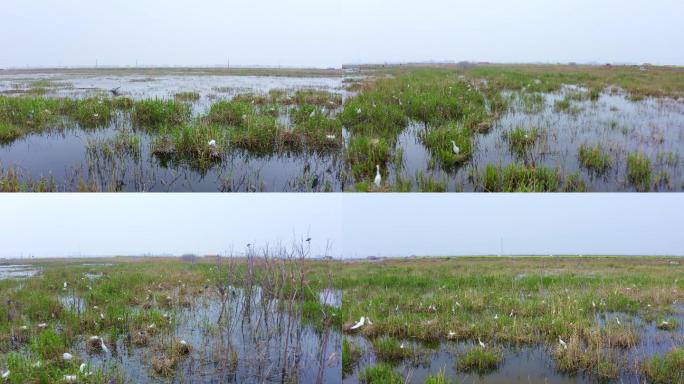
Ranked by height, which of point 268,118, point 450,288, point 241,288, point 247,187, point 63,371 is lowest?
point 450,288

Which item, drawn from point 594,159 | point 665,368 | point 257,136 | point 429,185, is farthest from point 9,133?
point 665,368

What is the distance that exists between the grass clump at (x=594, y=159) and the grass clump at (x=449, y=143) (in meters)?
1.24

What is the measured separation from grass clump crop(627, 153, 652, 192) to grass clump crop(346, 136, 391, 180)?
2.52 m

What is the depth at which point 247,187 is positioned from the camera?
4883 mm

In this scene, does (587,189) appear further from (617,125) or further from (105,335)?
(105,335)

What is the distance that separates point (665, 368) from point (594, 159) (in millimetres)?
2698

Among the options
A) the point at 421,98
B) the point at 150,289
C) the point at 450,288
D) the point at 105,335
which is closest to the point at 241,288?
the point at 105,335

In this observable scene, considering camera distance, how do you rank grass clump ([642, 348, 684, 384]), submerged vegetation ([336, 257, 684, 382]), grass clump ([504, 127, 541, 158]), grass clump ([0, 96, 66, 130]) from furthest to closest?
1. grass clump ([0, 96, 66, 130])
2. submerged vegetation ([336, 257, 684, 382])
3. grass clump ([504, 127, 541, 158])
4. grass clump ([642, 348, 684, 384])

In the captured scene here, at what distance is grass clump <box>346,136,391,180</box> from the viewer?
505 cm

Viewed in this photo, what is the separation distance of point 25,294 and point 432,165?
7.72m

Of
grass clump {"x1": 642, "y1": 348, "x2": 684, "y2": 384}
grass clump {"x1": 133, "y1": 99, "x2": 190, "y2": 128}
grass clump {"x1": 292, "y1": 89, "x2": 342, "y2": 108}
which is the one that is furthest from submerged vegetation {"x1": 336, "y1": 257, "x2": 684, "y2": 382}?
grass clump {"x1": 133, "y1": 99, "x2": 190, "y2": 128}

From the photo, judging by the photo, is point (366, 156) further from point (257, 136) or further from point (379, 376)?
point (379, 376)

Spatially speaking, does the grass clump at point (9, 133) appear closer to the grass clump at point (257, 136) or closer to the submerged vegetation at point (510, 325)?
the grass clump at point (257, 136)

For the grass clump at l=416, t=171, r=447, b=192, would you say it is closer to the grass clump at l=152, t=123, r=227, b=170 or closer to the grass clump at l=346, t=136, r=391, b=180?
the grass clump at l=346, t=136, r=391, b=180
